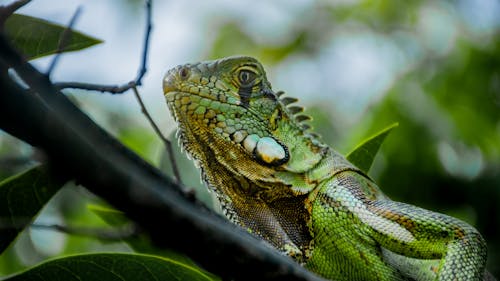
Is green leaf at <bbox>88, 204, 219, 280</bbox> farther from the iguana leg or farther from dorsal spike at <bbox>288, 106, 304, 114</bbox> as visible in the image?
dorsal spike at <bbox>288, 106, 304, 114</bbox>

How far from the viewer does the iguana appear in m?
4.40

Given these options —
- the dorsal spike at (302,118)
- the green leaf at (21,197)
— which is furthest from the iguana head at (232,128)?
the green leaf at (21,197)

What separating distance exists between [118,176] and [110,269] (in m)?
1.98

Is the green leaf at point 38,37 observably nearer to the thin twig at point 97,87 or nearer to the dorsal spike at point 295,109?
the thin twig at point 97,87

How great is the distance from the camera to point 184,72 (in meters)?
4.98

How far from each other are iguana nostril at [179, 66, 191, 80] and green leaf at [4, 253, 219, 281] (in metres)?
1.67

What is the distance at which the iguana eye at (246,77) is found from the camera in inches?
203

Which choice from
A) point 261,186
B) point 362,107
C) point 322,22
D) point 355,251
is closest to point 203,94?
point 261,186

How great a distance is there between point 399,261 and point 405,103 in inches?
129

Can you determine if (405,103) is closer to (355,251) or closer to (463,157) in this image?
(463,157)

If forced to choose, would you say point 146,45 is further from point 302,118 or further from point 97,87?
point 302,118

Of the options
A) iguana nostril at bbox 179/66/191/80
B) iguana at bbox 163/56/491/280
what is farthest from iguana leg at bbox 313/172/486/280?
iguana nostril at bbox 179/66/191/80

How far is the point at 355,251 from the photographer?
14.8 feet

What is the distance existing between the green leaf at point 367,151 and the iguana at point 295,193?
0.63 feet
